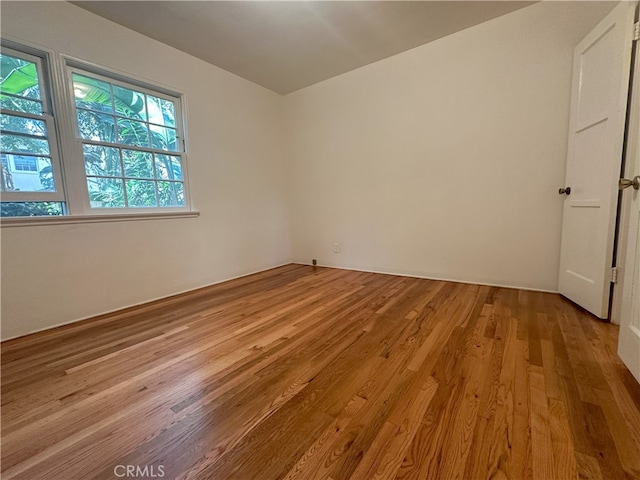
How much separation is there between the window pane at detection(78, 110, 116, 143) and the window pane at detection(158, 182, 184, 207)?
1.91 feet

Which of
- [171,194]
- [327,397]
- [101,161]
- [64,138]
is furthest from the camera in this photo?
[171,194]

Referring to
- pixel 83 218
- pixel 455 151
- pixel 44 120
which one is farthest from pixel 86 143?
pixel 455 151

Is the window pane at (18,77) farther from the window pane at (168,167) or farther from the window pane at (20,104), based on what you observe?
the window pane at (168,167)

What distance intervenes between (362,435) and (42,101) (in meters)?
3.10

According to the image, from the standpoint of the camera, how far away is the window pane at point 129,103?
249cm

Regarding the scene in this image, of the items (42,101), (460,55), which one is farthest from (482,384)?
(42,101)

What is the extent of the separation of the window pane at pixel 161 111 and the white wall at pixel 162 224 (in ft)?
0.55

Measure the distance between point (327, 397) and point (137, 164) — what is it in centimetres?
271

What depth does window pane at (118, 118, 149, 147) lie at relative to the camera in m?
2.50

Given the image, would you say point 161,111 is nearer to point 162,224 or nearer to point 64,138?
point 64,138

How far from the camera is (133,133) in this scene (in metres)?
2.59

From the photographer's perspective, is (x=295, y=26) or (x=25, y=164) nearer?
(x=25, y=164)

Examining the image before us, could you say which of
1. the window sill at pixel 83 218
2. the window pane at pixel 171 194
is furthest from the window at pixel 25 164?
the window pane at pixel 171 194

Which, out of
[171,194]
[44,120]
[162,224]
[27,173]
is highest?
[44,120]
